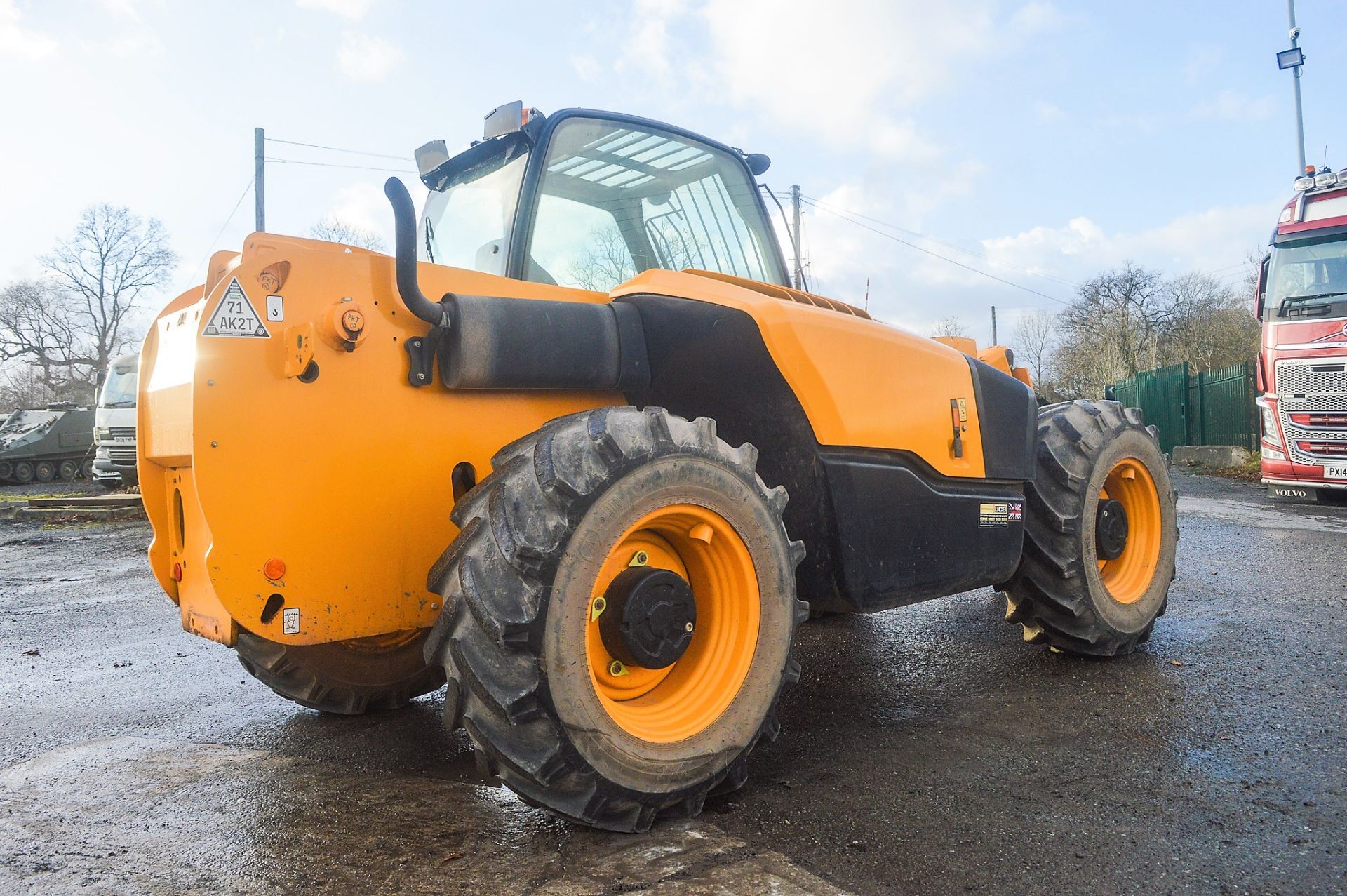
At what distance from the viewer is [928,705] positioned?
4.00 m

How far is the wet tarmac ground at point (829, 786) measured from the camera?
8.18 ft

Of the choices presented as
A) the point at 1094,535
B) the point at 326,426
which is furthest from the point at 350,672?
the point at 1094,535

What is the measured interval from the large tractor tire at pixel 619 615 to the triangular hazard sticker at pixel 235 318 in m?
0.78

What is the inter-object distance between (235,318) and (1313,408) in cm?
1268

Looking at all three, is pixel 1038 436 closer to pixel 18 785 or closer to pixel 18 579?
pixel 18 785

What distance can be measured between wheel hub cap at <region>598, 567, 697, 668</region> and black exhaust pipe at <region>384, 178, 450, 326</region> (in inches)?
38.5

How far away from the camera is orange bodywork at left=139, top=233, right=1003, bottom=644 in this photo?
2.66 meters

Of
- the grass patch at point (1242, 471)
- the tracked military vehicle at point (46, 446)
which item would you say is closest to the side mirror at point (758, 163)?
the grass patch at point (1242, 471)

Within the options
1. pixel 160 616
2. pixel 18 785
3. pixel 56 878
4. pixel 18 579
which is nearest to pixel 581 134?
pixel 56 878

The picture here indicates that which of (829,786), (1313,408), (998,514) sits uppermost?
(1313,408)

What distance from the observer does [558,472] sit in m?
2.54

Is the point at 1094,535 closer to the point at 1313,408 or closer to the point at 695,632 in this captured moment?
the point at 695,632

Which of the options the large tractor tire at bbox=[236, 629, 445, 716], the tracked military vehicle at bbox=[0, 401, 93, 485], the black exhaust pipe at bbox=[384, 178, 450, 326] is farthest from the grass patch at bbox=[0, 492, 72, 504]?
the black exhaust pipe at bbox=[384, 178, 450, 326]

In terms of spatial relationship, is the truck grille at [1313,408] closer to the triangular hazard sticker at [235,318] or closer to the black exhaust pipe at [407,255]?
the black exhaust pipe at [407,255]
